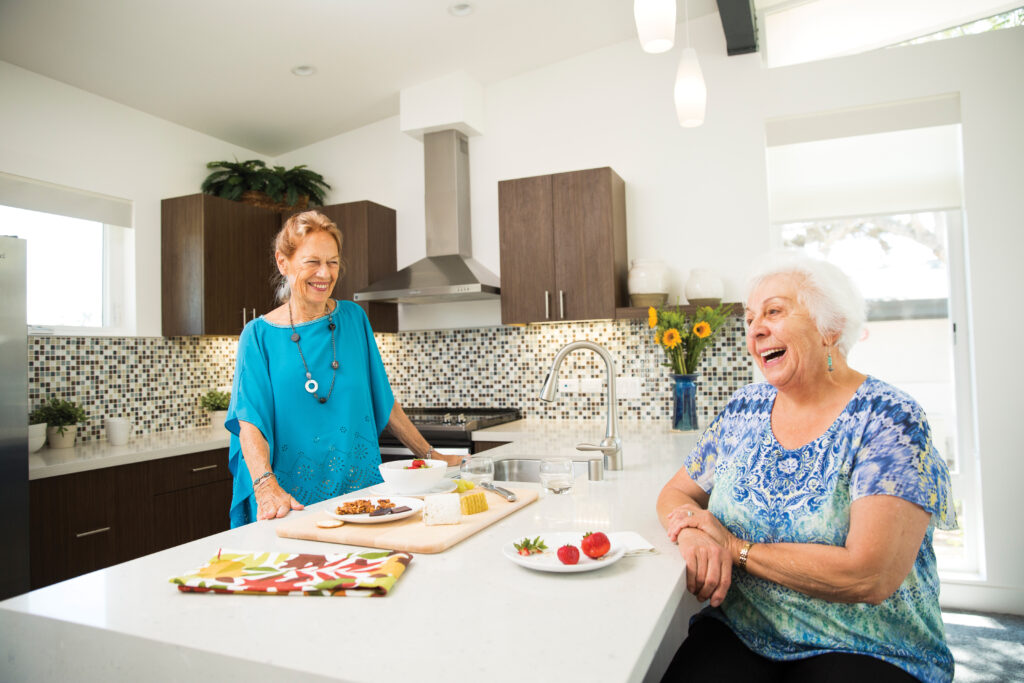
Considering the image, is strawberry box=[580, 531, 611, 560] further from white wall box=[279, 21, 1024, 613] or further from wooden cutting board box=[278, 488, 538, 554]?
white wall box=[279, 21, 1024, 613]

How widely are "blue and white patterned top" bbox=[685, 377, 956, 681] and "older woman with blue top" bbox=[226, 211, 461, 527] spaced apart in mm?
1143

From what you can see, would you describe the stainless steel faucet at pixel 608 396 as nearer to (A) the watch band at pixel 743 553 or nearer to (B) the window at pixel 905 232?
(A) the watch band at pixel 743 553

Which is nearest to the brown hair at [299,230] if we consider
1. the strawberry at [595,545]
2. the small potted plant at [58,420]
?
the strawberry at [595,545]

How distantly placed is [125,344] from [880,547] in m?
3.81

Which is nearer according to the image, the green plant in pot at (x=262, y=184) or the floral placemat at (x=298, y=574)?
the floral placemat at (x=298, y=574)

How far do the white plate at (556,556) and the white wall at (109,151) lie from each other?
330 cm

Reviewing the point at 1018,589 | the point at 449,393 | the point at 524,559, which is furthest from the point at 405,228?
the point at 1018,589

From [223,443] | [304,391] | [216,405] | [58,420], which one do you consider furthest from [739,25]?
[58,420]

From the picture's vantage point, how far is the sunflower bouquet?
3285 mm

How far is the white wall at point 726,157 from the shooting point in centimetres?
327

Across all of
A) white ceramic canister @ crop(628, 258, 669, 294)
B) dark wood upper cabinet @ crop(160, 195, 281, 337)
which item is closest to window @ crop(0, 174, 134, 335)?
dark wood upper cabinet @ crop(160, 195, 281, 337)

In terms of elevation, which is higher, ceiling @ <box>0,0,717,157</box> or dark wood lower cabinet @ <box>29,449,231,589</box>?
ceiling @ <box>0,0,717,157</box>

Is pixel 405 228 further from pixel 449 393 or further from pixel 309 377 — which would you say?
pixel 309 377

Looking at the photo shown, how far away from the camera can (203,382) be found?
4.23 m
